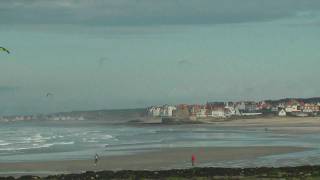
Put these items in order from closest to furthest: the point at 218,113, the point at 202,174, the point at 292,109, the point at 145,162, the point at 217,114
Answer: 1. the point at 202,174
2. the point at 145,162
3. the point at 292,109
4. the point at 217,114
5. the point at 218,113

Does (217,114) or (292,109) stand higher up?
(292,109)

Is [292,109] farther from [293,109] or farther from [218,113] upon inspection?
[218,113]

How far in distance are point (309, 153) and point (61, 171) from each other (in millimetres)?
16698

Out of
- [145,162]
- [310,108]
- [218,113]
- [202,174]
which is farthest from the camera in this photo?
[218,113]

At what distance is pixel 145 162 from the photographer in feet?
125

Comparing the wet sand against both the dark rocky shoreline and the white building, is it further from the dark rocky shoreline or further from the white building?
the white building

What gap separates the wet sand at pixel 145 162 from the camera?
34.2 m

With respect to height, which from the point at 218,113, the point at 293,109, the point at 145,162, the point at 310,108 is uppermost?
the point at 310,108

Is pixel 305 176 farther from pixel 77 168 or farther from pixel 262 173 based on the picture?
pixel 77 168

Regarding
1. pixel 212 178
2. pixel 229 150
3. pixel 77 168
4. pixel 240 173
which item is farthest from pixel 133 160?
pixel 212 178

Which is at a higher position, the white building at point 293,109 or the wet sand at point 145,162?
the white building at point 293,109

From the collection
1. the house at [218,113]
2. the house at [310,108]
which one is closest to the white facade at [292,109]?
the house at [310,108]

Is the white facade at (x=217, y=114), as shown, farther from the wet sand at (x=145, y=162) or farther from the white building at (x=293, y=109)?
the wet sand at (x=145, y=162)

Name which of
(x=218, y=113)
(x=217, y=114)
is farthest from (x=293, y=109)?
(x=217, y=114)
